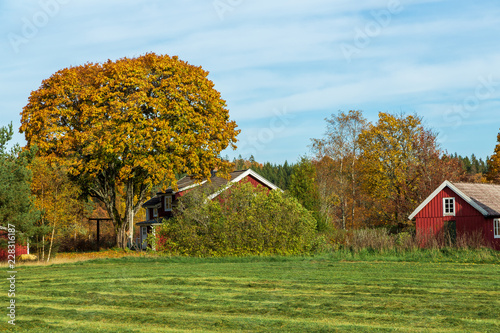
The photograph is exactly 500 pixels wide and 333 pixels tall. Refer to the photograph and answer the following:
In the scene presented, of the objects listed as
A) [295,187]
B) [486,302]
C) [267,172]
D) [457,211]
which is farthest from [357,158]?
[267,172]

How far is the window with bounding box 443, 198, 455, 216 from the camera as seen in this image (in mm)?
41125

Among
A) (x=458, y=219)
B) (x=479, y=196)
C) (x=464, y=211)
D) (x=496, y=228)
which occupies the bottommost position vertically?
(x=496, y=228)

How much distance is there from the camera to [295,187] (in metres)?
47.0

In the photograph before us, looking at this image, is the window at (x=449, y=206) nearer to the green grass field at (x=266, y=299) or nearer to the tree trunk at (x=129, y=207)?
the green grass field at (x=266, y=299)

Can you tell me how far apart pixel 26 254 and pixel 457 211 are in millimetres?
29693

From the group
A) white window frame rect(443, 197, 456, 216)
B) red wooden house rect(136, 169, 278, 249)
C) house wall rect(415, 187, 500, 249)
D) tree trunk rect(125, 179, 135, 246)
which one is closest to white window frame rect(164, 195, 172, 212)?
red wooden house rect(136, 169, 278, 249)

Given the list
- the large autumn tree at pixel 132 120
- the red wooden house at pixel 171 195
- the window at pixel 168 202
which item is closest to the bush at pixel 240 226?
the large autumn tree at pixel 132 120

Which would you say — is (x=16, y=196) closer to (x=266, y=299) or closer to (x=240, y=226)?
(x=240, y=226)

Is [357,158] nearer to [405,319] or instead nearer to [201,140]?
[201,140]

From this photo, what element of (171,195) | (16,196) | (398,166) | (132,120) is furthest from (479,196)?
(16,196)

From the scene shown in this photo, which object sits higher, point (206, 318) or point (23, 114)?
point (23, 114)

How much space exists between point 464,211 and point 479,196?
1.51m

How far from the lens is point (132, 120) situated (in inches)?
1625

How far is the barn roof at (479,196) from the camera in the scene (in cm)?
3906
